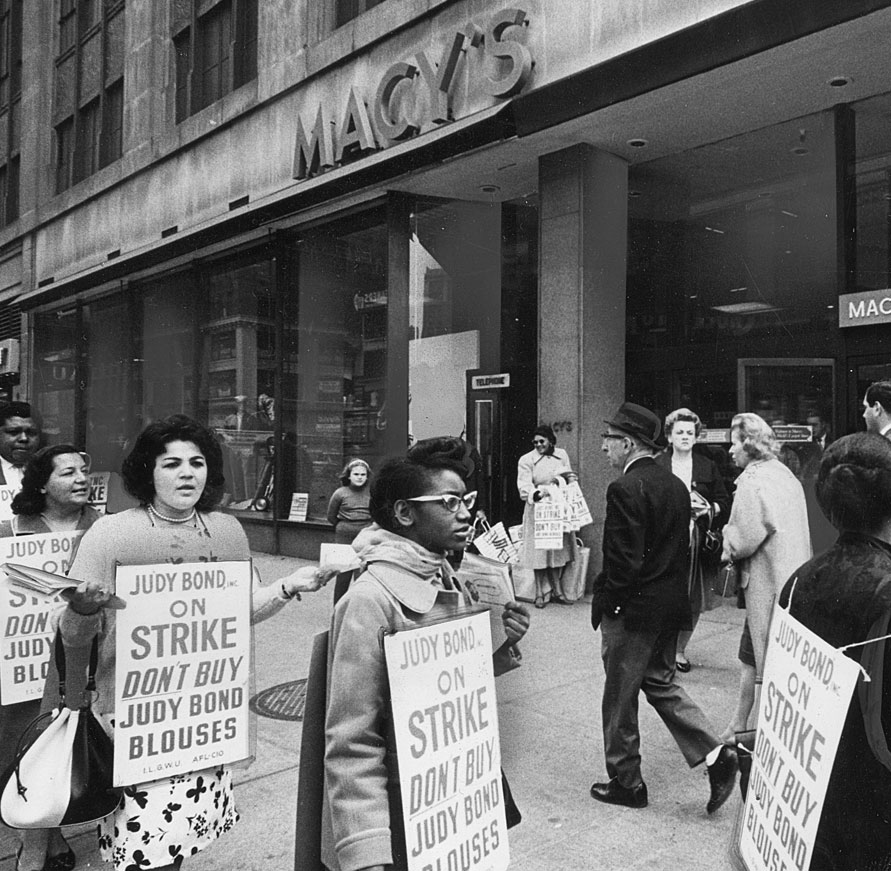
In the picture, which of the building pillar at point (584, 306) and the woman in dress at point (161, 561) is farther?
the building pillar at point (584, 306)

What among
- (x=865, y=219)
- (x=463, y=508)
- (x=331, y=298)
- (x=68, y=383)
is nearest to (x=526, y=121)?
(x=865, y=219)

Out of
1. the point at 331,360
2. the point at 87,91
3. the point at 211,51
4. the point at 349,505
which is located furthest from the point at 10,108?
the point at 349,505

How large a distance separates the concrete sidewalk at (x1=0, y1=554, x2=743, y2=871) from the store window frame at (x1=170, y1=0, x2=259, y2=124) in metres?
10.7

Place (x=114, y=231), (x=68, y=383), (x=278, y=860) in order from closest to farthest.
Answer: (x=278, y=860), (x=114, y=231), (x=68, y=383)

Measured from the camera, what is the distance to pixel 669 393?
33.7 feet

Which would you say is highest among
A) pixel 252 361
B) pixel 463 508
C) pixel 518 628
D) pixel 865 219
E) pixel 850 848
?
pixel 865 219

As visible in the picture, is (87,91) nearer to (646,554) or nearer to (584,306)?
(584,306)

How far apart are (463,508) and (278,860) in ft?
6.89

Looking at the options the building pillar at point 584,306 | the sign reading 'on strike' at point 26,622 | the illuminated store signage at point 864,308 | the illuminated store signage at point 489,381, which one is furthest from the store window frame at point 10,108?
the sign reading 'on strike' at point 26,622

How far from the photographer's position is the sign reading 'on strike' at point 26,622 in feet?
12.6

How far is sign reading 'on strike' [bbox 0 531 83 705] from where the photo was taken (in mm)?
3840

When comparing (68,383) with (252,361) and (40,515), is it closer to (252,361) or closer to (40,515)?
(252,361)

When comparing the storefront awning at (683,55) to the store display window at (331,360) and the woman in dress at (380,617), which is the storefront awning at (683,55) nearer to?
the store display window at (331,360)

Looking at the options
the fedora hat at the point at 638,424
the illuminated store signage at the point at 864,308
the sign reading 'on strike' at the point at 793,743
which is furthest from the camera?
the illuminated store signage at the point at 864,308
